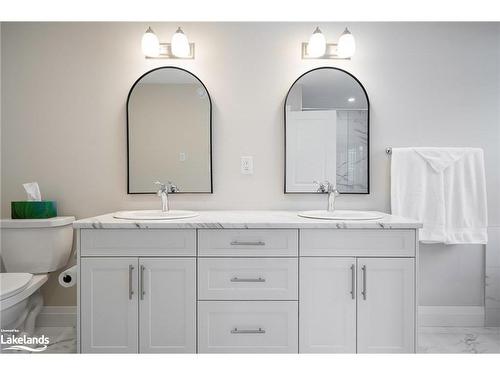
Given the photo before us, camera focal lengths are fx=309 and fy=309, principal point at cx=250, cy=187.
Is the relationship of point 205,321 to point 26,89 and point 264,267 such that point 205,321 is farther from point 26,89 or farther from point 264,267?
point 26,89

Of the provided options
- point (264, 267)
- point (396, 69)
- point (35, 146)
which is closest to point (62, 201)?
point (35, 146)

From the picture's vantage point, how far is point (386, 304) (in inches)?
54.3

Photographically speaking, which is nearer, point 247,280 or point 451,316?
point 247,280

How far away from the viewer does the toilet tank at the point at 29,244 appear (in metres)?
1.70

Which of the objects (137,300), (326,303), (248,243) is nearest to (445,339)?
(326,303)

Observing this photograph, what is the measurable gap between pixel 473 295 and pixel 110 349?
2105mm

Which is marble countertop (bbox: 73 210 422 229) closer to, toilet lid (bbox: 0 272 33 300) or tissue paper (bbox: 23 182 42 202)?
toilet lid (bbox: 0 272 33 300)

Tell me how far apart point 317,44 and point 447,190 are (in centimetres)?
116

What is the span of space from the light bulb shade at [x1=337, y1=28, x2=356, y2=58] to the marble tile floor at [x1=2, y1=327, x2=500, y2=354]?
1.69 metres

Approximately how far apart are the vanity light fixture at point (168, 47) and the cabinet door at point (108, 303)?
1.20 meters

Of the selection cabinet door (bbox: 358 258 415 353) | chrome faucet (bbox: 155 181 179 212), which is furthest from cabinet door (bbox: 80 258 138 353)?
cabinet door (bbox: 358 258 415 353)

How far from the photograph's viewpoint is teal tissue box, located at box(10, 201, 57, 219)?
5.69 ft

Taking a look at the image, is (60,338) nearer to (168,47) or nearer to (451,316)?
(168,47)
